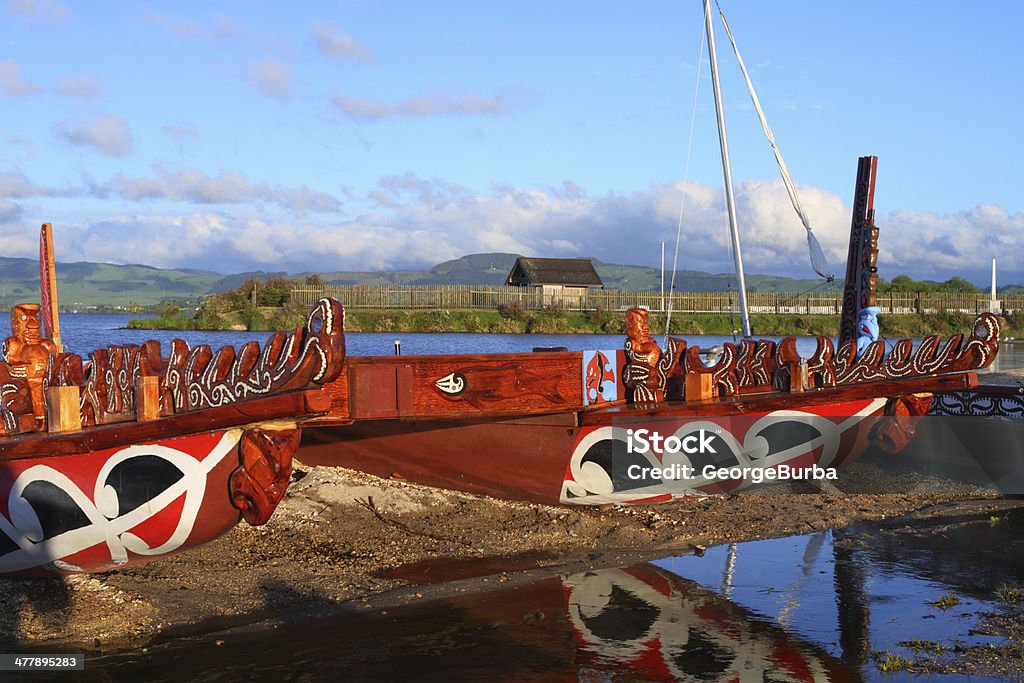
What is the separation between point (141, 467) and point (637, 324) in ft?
16.5

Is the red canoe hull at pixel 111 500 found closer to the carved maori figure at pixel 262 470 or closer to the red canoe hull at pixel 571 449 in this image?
the carved maori figure at pixel 262 470

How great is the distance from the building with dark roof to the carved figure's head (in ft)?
160

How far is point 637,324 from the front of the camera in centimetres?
1063

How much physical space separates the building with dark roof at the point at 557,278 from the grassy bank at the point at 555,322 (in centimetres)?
256

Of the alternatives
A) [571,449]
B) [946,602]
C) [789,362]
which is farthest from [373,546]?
[946,602]

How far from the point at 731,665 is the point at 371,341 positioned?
4204 centimetres

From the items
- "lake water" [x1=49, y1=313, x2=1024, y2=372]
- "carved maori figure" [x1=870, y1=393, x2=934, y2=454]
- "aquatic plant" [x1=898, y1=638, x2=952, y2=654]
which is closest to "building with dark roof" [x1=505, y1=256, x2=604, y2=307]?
"lake water" [x1=49, y1=313, x2=1024, y2=372]

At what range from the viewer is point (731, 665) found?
724 centimetres

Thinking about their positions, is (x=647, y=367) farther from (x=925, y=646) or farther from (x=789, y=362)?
(x=925, y=646)

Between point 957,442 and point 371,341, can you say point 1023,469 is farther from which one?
point 371,341

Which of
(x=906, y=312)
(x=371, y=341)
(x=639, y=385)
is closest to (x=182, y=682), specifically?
(x=639, y=385)

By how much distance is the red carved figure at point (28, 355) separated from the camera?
33.5 feet

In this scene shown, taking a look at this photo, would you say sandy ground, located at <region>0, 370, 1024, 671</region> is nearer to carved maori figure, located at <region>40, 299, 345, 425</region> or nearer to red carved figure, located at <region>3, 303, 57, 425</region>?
carved maori figure, located at <region>40, 299, 345, 425</region>

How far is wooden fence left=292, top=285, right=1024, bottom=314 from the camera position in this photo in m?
58.2
